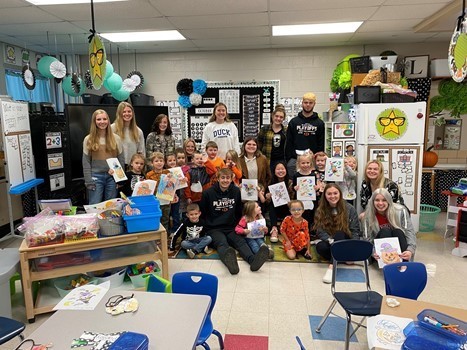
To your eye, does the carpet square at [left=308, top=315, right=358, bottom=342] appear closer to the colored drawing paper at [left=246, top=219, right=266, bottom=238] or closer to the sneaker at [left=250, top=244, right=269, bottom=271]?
the sneaker at [left=250, top=244, right=269, bottom=271]

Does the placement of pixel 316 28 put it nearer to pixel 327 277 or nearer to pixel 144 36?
pixel 144 36

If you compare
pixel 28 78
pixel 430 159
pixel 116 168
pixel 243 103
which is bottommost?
pixel 430 159

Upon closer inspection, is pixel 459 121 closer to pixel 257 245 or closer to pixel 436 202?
pixel 436 202

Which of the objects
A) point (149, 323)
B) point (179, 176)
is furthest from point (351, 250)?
point (179, 176)

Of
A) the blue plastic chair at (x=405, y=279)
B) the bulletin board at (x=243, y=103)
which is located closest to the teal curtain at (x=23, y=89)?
the bulletin board at (x=243, y=103)

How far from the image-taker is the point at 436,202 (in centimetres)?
585

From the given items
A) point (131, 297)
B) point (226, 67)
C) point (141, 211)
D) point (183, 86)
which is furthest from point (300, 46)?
point (131, 297)

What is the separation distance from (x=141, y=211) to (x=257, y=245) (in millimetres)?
1555

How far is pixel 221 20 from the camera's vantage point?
15.0 ft

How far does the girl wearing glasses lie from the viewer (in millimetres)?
3893

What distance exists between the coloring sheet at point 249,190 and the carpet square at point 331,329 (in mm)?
1825

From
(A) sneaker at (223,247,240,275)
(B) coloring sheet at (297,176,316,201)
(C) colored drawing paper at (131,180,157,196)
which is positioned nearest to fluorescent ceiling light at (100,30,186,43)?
(C) colored drawing paper at (131,180,157,196)

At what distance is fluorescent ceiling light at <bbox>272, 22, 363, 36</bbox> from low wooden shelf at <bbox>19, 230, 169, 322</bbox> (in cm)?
362

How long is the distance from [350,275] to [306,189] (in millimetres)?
1182
